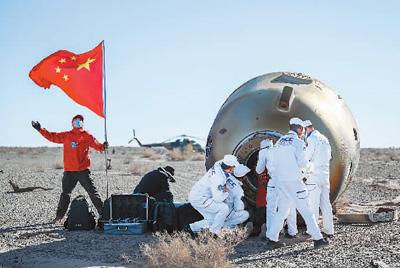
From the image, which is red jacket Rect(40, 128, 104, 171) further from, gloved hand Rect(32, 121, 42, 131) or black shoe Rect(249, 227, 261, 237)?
black shoe Rect(249, 227, 261, 237)

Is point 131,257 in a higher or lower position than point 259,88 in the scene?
lower

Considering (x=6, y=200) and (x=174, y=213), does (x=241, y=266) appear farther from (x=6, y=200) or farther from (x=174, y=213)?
(x=6, y=200)

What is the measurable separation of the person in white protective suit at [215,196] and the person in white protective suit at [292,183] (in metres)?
0.84

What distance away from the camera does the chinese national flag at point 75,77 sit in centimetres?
1354

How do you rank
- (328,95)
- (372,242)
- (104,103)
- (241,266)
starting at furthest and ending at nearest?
(104,103), (328,95), (372,242), (241,266)

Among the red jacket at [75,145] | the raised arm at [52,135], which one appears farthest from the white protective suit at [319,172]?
the raised arm at [52,135]

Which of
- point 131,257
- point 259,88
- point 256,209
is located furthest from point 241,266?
point 259,88

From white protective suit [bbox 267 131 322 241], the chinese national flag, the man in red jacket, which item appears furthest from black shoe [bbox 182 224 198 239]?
the chinese national flag

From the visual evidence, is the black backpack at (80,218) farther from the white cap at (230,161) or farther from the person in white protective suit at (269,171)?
the person in white protective suit at (269,171)

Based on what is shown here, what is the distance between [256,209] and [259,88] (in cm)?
225

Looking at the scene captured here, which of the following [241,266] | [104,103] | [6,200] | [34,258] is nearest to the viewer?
[241,266]

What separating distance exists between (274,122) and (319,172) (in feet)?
3.88

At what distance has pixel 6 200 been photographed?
17906 millimetres

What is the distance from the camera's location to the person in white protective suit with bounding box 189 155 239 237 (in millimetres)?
10422
